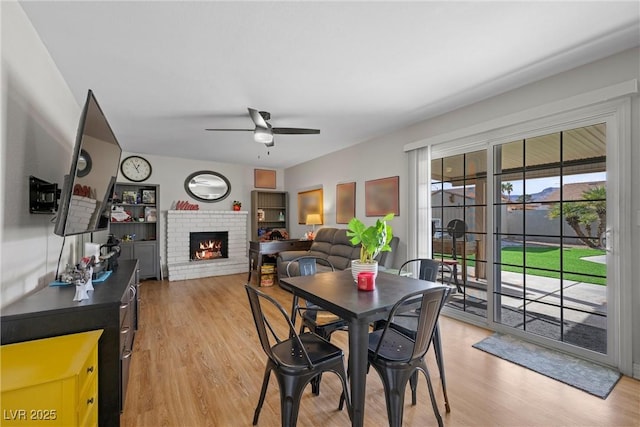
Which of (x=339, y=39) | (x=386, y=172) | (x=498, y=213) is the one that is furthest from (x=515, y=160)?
(x=339, y=39)

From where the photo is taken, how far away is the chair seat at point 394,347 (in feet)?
5.00

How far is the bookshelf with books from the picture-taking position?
514cm

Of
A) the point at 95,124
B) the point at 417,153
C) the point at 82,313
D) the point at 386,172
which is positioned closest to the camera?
the point at 82,313

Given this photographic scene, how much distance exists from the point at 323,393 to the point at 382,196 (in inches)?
116

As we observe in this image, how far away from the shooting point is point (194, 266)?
18.4 feet

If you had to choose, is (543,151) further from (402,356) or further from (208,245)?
(208,245)

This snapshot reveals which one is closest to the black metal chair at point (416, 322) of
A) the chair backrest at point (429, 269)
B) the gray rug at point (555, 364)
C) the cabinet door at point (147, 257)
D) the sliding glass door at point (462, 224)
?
the chair backrest at point (429, 269)

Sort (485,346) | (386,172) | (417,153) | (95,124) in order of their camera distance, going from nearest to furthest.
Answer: (95,124) → (485,346) → (417,153) → (386,172)

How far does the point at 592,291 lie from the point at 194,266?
592 cm

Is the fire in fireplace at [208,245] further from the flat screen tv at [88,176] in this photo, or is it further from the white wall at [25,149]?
the white wall at [25,149]

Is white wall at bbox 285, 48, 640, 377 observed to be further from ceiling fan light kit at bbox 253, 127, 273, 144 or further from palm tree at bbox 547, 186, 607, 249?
ceiling fan light kit at bbox 253, 127, 273, 144

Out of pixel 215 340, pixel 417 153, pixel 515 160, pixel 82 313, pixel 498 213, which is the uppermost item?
pixel 417 153

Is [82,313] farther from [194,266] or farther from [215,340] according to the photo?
[194,266]

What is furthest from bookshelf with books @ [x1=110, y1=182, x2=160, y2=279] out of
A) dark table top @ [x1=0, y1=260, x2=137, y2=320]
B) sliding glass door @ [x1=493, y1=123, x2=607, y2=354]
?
sliding glass door @ [x1=493, y1=123, x2=607, y2=354]
